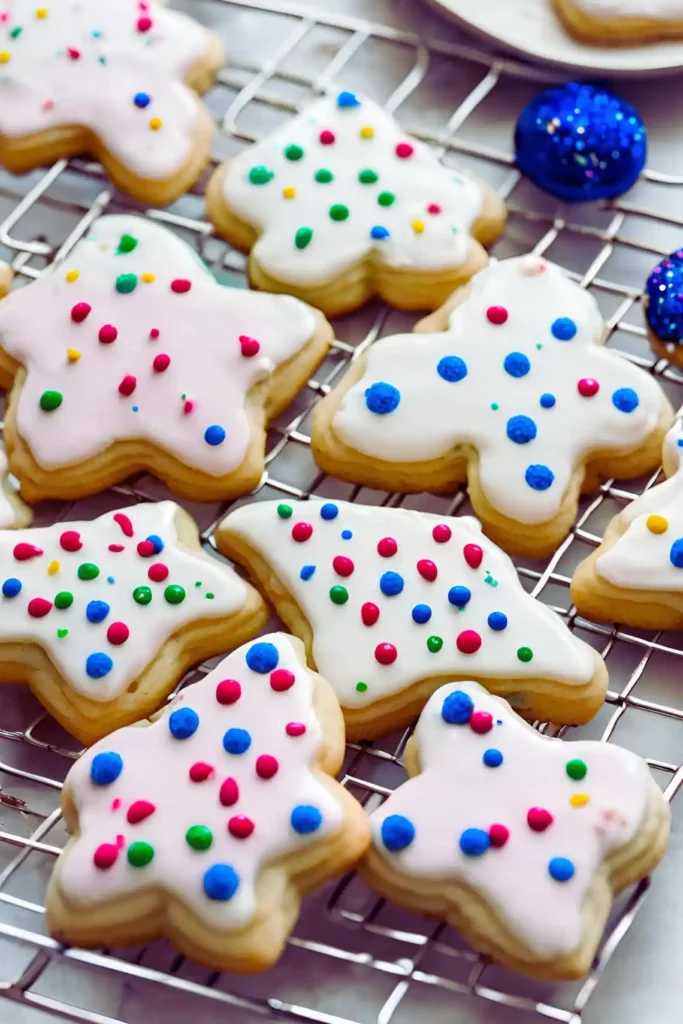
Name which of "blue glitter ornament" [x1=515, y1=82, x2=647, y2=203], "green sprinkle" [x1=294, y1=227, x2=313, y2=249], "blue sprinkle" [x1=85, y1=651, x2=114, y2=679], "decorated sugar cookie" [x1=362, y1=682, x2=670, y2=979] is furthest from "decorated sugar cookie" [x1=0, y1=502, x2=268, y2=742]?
"blue glitter ornament" [x1=515, y1=82, x2=647, y2=203]

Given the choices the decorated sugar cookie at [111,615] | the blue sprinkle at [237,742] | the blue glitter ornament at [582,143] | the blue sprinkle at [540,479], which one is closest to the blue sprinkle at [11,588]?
the decorated sugar cookie at [111,615]

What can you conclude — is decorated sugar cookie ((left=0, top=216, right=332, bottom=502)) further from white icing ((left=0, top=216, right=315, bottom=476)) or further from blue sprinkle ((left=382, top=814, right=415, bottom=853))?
blue sprinkle ((left=382, top=814, right=415, bottom=853))

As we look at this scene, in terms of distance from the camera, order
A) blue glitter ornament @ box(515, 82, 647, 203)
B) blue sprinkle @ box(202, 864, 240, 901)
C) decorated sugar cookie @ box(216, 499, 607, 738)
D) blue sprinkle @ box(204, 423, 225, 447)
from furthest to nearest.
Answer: blue glitter ornament @ box(515, 82, 647, 203)
blue sprinkle @ box(204, 423, 225, 447)
decorated sugar cookie @ box(216, 499, 607, 738)
blue sprinkle @ box(202, 864, 240, 901)

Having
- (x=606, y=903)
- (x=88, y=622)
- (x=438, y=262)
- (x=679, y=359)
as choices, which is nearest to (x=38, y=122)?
(x=438, y=262)

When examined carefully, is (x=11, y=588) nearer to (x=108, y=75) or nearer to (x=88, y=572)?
(x=88, y=572)

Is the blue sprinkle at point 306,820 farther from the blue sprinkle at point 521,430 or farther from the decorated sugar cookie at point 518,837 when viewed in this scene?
the blue sprinkle at point 521,430

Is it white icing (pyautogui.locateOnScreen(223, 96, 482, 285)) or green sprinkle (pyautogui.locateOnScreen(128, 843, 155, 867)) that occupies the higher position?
white icing (pyautogui.locateOnScreen(223, 96, 482, 285))
